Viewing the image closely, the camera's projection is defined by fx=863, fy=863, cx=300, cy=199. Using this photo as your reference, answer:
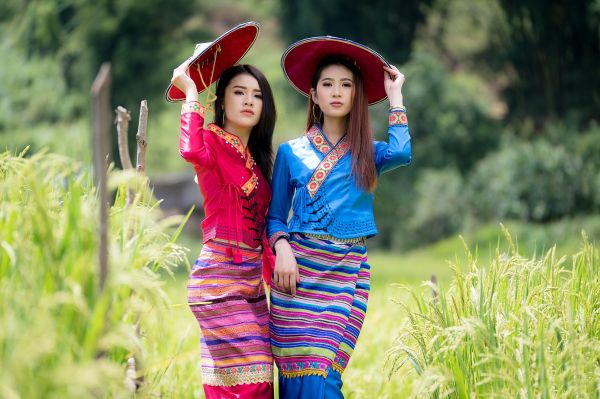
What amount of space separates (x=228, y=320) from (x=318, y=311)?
33 centimetres

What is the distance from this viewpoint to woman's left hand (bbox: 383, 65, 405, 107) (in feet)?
11.0

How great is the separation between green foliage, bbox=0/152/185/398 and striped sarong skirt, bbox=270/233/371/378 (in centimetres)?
79

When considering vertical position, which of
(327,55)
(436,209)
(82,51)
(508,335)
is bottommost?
(436,209)

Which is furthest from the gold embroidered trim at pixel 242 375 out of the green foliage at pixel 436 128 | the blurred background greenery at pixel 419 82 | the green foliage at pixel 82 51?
the green foliage at pixel 82 51

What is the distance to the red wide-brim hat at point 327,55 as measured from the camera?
11.2 feet

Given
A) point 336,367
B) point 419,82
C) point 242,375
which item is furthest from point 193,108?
point 419,82

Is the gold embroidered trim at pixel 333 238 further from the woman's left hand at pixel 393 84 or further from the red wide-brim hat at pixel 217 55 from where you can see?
the red wide-brim hat at pixel 217 55

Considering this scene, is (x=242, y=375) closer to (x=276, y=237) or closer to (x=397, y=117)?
(x=276, y=237)

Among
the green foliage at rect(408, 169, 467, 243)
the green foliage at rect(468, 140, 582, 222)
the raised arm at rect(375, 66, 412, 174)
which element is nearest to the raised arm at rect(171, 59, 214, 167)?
the raised arm at rect(375, 66, 412, 174)

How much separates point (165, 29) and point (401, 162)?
10798 mm

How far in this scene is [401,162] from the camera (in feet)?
10.9

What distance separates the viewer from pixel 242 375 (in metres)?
3.11

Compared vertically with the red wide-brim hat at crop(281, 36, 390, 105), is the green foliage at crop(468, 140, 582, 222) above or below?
below

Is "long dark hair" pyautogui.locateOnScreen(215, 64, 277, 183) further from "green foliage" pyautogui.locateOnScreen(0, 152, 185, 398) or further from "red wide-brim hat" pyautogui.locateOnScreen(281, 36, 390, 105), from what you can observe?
"green foliage" pyautogui.locateOnScreen(0, 152, 185, 398)
